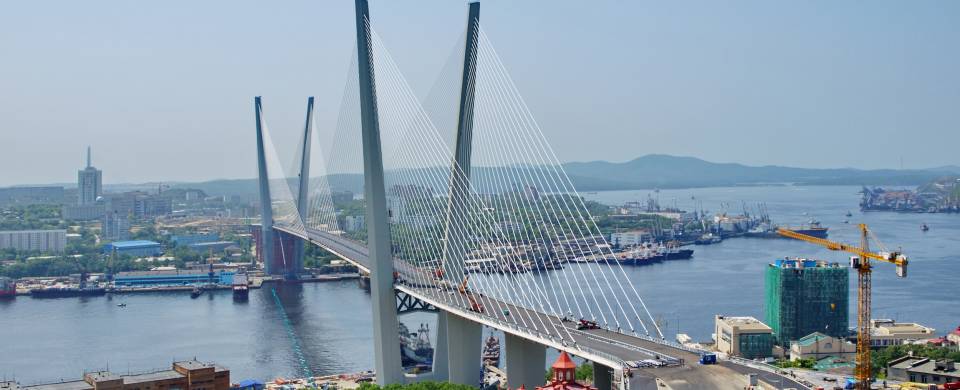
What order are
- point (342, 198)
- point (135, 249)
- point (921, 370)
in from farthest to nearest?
point (135, 249)
point (342, 198)
point (921, 370)

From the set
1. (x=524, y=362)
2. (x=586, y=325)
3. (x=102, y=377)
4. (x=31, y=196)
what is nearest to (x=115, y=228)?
(x=31, y=196)

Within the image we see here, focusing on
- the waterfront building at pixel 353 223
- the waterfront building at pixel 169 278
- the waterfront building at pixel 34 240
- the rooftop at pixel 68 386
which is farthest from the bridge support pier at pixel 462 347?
the waterfront building at pixel 34 240

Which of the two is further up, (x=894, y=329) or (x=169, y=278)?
(x=894, y=329)

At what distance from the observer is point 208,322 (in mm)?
24844

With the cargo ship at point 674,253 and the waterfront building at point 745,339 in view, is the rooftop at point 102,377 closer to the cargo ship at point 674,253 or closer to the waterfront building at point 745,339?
the waterfront building at point 745,339

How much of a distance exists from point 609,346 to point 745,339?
26.6 feet

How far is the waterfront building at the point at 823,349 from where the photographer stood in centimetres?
1819

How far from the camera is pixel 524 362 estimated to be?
42.7ft

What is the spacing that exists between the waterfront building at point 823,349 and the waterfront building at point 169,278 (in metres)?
18.3

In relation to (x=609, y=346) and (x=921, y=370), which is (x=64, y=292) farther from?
(x=609, y=346)

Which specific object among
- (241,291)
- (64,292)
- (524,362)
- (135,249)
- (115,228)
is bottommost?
(64,292)

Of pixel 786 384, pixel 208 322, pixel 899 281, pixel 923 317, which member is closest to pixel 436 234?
pixel 786 384

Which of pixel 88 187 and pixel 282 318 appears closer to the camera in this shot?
pixel 282 318

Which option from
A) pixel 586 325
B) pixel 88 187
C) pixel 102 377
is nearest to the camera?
pixel 586 325
